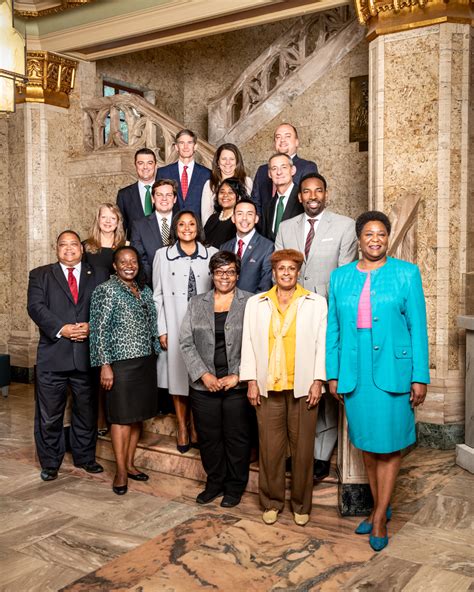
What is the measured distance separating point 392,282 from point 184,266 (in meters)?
1.77

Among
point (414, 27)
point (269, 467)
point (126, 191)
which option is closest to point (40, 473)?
point (269, 467)

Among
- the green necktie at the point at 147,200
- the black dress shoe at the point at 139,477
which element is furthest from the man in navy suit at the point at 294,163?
the black dress shoe at the point at 139,477

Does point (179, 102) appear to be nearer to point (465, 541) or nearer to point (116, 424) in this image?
point (116, 424)

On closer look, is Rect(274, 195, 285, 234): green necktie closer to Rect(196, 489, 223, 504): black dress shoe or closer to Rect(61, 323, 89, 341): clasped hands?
Rect(61, 323, 89, 341): clasped hands

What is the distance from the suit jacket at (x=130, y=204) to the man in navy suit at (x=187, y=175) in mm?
296

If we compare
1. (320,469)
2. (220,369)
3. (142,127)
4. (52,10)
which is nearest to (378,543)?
(320,469)

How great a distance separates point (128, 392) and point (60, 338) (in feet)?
2.60

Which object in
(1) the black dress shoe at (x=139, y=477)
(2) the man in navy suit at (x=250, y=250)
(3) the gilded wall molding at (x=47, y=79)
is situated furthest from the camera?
(3) the gilded wall molding at (x=47, y=79)

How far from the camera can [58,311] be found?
5.20 metres

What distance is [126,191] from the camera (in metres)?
6.03

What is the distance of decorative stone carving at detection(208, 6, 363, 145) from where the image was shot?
8.44 m

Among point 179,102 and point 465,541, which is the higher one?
point 179,102

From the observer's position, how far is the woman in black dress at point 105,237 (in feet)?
17.5

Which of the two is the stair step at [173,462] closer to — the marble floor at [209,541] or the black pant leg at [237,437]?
the marble floor at [209,541]
